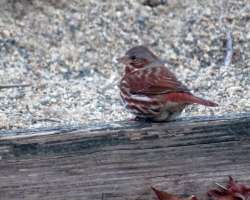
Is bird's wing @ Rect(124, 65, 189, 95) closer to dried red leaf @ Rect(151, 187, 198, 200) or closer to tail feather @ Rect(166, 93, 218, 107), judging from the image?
tail feather @ Rect(166, 93, 218, 107)

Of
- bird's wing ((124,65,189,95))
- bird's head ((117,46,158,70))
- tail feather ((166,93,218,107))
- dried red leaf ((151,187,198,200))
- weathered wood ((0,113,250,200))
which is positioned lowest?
dried red leaf ((151,187,198,200))

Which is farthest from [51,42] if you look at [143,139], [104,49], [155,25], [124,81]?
[143,139]

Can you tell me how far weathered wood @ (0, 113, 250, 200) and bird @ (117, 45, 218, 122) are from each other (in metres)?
0.21

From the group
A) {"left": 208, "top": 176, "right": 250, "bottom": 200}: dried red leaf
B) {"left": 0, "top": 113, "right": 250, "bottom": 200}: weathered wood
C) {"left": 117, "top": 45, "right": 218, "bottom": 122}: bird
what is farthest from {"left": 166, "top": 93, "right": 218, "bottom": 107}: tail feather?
{"left": 208, "top": 176, "right": 250, "bottom": 200}: dried red leaf

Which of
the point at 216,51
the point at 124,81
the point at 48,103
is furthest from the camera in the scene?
the point at 216,51

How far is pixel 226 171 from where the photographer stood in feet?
10.00

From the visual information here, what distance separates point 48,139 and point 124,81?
91 centimetres

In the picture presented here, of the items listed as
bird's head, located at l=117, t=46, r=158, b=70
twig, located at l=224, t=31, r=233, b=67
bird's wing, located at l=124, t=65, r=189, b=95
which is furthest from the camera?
twig, located at l=224, t=31, r=233, b=67

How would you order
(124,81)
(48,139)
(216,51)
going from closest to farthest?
(48,139) → (124,81) → (216,51)

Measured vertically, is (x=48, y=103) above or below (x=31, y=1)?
below

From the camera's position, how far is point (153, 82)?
3.65 m

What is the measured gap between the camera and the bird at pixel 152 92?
11.1 ft

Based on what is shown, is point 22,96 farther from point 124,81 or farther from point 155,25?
point 155,25

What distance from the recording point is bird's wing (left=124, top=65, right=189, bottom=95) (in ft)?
11.6
